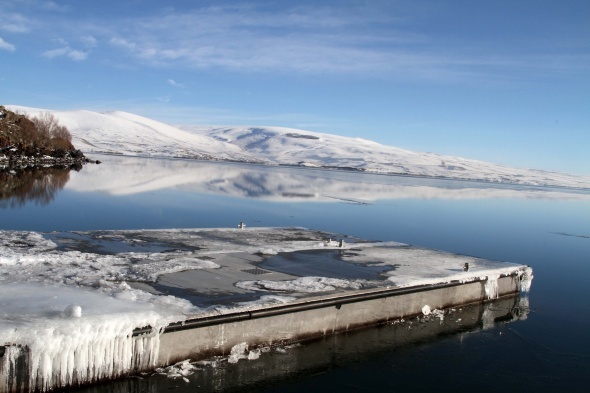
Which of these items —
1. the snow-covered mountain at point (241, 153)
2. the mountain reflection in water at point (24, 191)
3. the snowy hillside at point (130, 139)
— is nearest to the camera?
the mountain reflection in water at point (24, 191)

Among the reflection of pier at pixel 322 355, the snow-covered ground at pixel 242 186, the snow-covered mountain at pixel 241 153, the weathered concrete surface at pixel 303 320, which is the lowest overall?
the reflection of pier at pixel 322 355

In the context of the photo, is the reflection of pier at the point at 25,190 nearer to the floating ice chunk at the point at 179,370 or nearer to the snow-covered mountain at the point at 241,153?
the floating ice chunk at the point at 179,370

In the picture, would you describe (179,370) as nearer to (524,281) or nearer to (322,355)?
(322,355)

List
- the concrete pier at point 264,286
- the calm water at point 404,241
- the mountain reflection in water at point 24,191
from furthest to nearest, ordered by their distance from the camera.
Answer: the mountain reflection in water at point 24,191, the calm water at point 404,241, the concrete pier at point 264,286

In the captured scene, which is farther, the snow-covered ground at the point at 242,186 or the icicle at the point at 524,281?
the snow-covered ground at the point at 242,186

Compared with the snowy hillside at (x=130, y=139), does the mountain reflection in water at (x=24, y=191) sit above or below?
below

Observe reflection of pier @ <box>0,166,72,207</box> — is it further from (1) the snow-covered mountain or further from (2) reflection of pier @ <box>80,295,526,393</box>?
(1) the snow-covered mountain

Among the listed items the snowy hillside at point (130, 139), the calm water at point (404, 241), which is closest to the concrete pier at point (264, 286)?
the calm water at point (404, 241)
